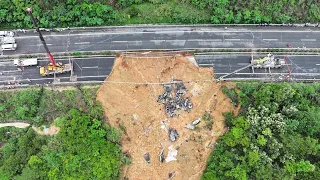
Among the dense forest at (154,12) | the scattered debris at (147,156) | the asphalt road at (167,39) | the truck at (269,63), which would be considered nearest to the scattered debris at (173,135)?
the scattered debris at (147,156)

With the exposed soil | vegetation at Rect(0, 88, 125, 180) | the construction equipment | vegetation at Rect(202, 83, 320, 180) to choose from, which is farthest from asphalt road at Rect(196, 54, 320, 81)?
vegetation at Rect(0, 88, 125, 180)

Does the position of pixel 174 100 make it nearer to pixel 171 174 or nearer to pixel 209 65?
pixel 209 65

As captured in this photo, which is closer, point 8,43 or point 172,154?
point 172,154

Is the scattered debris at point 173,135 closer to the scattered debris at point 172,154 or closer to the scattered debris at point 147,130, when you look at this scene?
the scattered debris at point 172,154

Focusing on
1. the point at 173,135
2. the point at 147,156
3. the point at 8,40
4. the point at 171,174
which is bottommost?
the point at 171,174

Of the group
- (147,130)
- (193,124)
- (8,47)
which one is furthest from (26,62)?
(193,124)

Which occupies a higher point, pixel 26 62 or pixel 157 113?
pixel 26 62

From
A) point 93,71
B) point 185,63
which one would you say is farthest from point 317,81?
point 93,71

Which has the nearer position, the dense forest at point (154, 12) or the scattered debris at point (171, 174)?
the scattered debris at point (171, 174)
